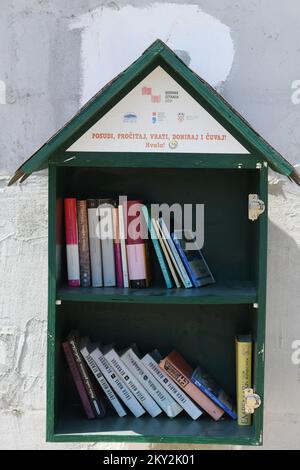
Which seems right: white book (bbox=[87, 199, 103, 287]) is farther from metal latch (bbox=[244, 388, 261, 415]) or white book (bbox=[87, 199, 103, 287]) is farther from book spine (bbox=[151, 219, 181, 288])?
metal latch (bbox=[244, 388, 261, 415])

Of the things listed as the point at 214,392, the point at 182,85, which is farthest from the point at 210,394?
the point at 182,85

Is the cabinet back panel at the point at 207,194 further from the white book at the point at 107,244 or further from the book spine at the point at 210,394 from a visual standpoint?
the book spine at the point at 210,394

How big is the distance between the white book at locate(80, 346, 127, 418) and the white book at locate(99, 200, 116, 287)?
25 cm

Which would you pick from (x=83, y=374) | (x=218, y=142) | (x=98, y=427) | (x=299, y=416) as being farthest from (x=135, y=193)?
(x=299, y=416)

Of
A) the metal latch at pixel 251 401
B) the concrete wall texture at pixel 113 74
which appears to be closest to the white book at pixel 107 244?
the concrete wall texture at pixel 113 74

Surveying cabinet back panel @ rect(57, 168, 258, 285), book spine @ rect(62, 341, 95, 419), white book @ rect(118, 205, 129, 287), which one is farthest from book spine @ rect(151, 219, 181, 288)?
book spine @ rect(62, 341, 95, 419)

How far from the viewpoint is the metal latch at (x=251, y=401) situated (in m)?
2.17

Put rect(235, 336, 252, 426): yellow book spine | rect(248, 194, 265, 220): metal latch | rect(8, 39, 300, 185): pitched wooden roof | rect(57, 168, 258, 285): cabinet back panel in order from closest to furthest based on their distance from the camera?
rect(8, 39, 300, 185): pitched wooden roof
rect(248, 194, 265, 220): metal latch
rect(235, 336, 252, 426): yellow book spine
rect(57, 168, 258, 285): cabinet back panel

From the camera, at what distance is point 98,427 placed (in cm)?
224

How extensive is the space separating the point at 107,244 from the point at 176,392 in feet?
1.82

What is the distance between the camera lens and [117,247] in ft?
7.52

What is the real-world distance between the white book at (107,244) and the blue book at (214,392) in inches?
17.0

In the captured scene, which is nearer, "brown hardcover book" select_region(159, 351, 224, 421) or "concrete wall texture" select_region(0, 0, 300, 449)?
"brown hardcover book" select_region(159, 351, 224, 421)

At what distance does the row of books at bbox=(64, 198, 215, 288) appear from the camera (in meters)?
2.26
